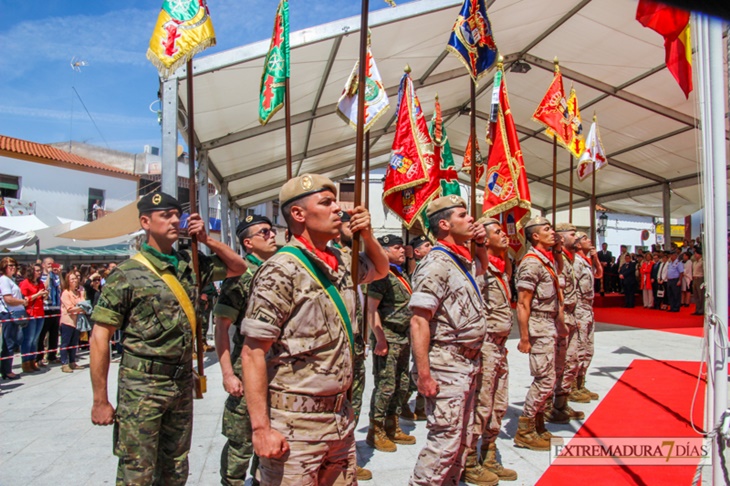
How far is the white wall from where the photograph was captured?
79.5 ft

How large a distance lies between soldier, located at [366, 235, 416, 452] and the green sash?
237 cm

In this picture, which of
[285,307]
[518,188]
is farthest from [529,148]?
[285,307]

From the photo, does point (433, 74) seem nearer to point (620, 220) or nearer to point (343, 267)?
point (343, 267)

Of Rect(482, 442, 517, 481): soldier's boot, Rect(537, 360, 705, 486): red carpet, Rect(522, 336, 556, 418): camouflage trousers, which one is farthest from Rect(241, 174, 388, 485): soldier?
Rect(522, 336, 556, 418): camouflage trousers

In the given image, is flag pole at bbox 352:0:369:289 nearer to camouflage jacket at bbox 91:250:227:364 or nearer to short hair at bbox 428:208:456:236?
short hair at bbox 428:208:456:236

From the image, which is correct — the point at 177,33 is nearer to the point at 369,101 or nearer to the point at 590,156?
the point at 369,101

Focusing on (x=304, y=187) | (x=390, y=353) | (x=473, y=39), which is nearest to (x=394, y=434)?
(x=390, y=353)

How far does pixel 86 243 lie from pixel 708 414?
2208cm

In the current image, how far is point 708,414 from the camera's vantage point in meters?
3.02

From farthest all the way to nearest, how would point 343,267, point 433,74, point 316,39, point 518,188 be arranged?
point 433,74 < point 316,39 < point 518,188 < point 343,267

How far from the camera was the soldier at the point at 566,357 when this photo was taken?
529 centimetres

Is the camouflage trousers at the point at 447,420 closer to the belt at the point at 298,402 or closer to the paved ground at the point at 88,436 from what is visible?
the paved ground at the point at 88,436

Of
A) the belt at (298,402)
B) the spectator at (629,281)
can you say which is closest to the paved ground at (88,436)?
the belt at (298,402)

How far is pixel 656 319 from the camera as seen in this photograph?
14.1 m
